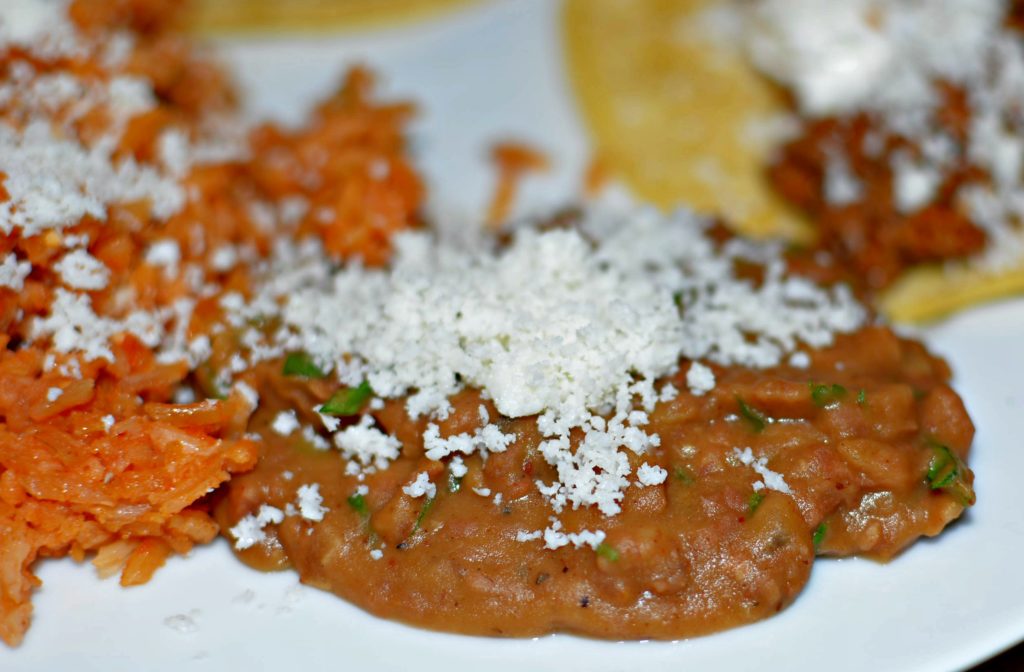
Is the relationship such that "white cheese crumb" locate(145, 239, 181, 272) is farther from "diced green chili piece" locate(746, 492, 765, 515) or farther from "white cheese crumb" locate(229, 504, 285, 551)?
"diced green chili piece" locate(746, 492, 765, 515)

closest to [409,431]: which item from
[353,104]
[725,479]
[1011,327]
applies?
[725,479]

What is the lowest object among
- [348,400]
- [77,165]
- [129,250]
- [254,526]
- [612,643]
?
[612,643]

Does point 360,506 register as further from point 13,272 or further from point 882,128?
point 882,128

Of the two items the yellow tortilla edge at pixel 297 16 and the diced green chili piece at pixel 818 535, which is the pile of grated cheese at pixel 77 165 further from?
the diced green chili piece at pixel 818 535

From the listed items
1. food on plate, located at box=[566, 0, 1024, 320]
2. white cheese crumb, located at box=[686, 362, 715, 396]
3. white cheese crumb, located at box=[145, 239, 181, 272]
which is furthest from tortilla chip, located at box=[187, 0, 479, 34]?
white cheese crumb, located at box=[686, 362, 715, 396]

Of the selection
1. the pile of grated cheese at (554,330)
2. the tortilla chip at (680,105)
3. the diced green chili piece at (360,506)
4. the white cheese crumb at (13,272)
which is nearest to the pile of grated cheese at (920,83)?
the tortilla chip at (680,105)

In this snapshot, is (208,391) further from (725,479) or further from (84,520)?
(725,479)

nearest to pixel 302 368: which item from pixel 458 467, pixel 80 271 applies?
A: pixel 458 467
